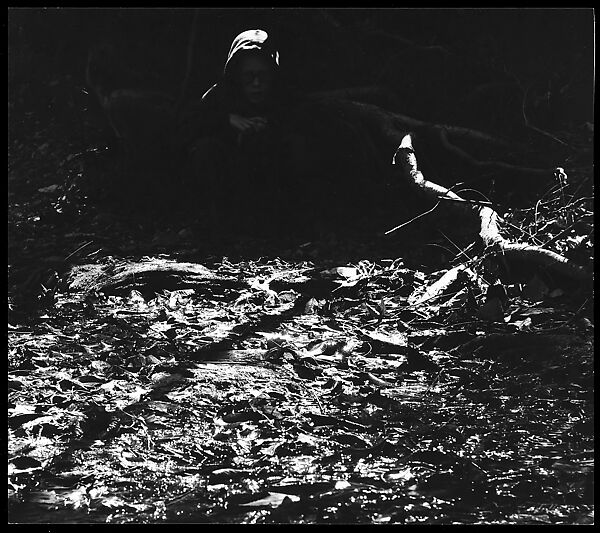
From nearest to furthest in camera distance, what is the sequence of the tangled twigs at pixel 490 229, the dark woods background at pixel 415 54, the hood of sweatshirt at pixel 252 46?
1. the tangled twigs at pixel 490 229
2. the hood of sweatshirt at pixel 252 46
3. the dark woods background at pixel 415 54

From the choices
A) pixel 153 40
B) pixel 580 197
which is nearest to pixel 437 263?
pixel 580 197

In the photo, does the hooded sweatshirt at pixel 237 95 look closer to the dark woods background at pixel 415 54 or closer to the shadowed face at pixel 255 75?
the shadowed face at pixel 255 75

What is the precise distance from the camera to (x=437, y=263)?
13.8ft

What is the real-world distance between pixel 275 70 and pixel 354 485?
2.91 meters

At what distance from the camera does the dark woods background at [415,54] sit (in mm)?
5492

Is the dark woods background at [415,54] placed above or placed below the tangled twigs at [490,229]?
above

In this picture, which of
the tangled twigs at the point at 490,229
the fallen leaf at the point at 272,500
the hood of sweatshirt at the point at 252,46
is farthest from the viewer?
the hood of sweatshirt at the point at 252,46

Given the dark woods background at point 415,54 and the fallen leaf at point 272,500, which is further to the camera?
the dark woods background at point 415,54

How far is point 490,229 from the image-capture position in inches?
160

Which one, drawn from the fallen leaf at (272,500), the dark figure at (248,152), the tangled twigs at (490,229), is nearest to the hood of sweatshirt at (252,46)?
the dark figure at (248,152)

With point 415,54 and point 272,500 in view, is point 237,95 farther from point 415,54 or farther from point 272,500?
point 272,500

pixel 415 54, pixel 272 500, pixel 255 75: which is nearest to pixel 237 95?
pixel 255 75

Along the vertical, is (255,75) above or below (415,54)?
below

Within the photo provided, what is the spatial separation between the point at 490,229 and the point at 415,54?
2.01 meters
